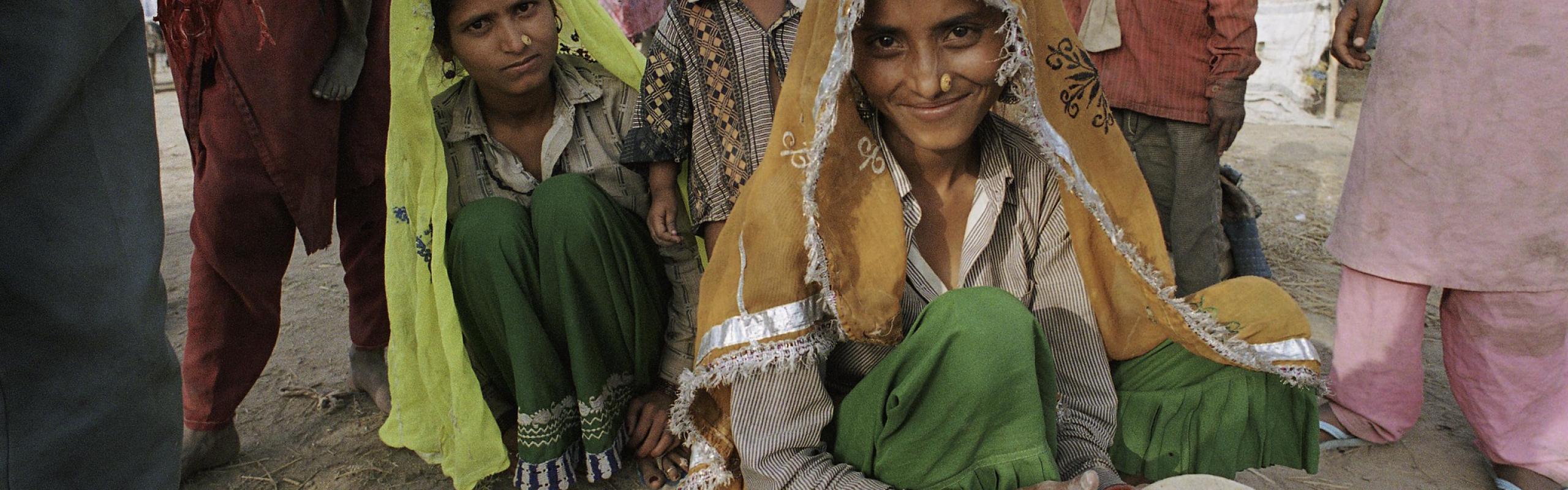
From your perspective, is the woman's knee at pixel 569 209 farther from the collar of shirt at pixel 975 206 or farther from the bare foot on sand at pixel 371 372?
the bare foot on sand at pixel 371 372

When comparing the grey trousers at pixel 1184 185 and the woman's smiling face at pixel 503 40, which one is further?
the grey trousers at pixel 1184 185

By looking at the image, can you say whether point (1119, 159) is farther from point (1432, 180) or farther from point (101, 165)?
point (101, 165)

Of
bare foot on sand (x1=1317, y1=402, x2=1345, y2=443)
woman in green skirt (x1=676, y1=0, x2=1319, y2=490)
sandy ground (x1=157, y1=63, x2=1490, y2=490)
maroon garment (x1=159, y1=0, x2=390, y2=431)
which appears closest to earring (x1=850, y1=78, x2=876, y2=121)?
woman in green skirt (x1=676, y1=0, x2=1319, y2=490)

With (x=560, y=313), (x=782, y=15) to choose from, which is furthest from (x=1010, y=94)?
(x=560, y=313)

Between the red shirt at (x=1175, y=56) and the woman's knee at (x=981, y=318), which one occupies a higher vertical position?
the red shirt at (x=1175, y=56)

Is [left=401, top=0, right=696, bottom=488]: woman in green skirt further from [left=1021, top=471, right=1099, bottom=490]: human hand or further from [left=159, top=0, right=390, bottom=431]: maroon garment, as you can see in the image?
[left=1021, top=471, right=1099, bottom=490]: human hand

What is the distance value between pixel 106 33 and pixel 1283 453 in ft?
7.24

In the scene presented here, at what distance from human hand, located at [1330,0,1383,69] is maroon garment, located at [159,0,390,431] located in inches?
110

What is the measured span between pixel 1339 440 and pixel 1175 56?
1.33m

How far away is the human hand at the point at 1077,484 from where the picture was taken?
1.44 m

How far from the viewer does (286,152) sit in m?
2.58

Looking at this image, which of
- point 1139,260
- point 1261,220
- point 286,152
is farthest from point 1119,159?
point 1261,220

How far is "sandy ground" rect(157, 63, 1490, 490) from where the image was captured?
2650 millimetres

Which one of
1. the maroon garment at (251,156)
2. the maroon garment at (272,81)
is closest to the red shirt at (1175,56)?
the maroon garment at (251,156)
